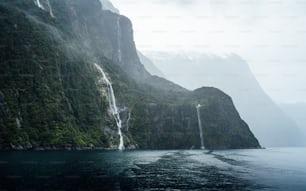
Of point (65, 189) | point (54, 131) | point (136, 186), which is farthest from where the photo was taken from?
point (54, 131)

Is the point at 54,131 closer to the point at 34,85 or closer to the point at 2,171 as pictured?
the point at 34,85

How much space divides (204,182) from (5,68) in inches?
6085

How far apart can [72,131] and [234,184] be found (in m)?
137

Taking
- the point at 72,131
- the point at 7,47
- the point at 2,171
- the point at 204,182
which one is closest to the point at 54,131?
the point at 72,131

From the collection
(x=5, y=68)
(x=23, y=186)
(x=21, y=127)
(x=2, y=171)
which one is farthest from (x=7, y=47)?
(x=23, y=186)

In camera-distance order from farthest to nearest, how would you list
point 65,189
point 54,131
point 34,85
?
1. point 34,85
2. point 54,131
3. point 65,189

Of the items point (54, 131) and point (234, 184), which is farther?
point (54, 131)

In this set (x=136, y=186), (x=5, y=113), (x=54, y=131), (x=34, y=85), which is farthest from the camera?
(x=34, y=85)

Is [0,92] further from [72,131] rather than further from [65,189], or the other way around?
[65,189]

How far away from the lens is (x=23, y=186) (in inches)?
1993

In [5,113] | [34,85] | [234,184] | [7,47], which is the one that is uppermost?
[7,47]

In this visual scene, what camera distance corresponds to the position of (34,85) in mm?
194000

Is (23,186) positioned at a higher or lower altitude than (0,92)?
lower

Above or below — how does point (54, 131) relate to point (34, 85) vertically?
below
